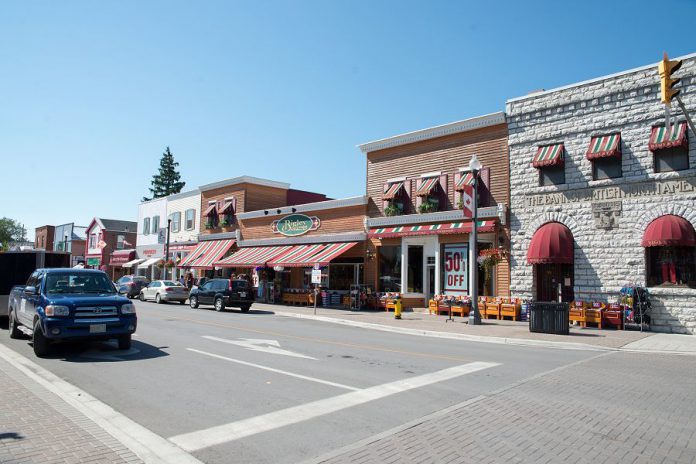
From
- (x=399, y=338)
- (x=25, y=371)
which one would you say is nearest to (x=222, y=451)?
(x=25, y=371)

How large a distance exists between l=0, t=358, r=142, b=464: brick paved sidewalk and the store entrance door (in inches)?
747

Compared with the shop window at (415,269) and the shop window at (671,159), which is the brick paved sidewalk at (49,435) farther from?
the shop window at (415,269)

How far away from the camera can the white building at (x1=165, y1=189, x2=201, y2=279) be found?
140 ft

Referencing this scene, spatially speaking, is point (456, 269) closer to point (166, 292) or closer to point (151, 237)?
point (166, 292)

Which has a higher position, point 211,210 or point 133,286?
point 211,210

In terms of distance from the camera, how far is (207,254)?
38.2 metres

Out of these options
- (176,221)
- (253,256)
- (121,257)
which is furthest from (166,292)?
(121,257)

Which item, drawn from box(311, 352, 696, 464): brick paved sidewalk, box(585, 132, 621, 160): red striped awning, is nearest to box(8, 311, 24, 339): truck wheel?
box(311, 352, 696, 464): brick paved sidewalk

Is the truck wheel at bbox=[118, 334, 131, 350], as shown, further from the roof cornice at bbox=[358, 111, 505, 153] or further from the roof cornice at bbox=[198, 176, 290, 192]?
the roof cornice at bbox=[198, 176, 290, 192]

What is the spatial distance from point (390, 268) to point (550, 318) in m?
11.7

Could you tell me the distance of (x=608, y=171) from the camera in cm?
1978

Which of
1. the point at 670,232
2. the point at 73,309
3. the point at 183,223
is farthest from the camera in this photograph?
the point at 183,223

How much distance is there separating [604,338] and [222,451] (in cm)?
1396

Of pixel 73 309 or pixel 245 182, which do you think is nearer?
pixel 73 309
